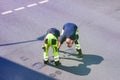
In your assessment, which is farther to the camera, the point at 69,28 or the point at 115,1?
the point at 115,1

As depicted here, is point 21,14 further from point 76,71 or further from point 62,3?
point 76,71

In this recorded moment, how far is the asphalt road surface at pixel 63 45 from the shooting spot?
12.3 metres

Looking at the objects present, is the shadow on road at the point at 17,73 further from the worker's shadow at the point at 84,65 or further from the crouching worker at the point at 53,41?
the worker's shadow at the point at 84,65

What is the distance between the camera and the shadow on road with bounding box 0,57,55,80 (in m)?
11.8

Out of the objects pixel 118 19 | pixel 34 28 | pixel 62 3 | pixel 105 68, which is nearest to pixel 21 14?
pixel 34 28

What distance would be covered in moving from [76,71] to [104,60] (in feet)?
5.25

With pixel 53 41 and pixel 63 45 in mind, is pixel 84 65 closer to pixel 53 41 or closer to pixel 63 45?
pixel 53 41

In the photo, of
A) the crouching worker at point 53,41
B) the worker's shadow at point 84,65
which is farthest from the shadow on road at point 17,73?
the worker's shadow at point 84,65

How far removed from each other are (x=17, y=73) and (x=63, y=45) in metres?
3.16

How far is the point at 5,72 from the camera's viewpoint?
40.0 ft

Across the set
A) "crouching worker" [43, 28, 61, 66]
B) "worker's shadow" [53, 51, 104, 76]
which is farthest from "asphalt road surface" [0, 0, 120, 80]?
"crouching worker" [43, 28, 61, 66]

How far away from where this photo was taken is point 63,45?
14.4 metres

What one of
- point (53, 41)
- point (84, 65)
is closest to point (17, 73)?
point (53, 41)

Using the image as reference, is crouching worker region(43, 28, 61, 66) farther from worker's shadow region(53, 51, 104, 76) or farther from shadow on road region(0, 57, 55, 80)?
shadow on road region(0, 57, 55, 80)
